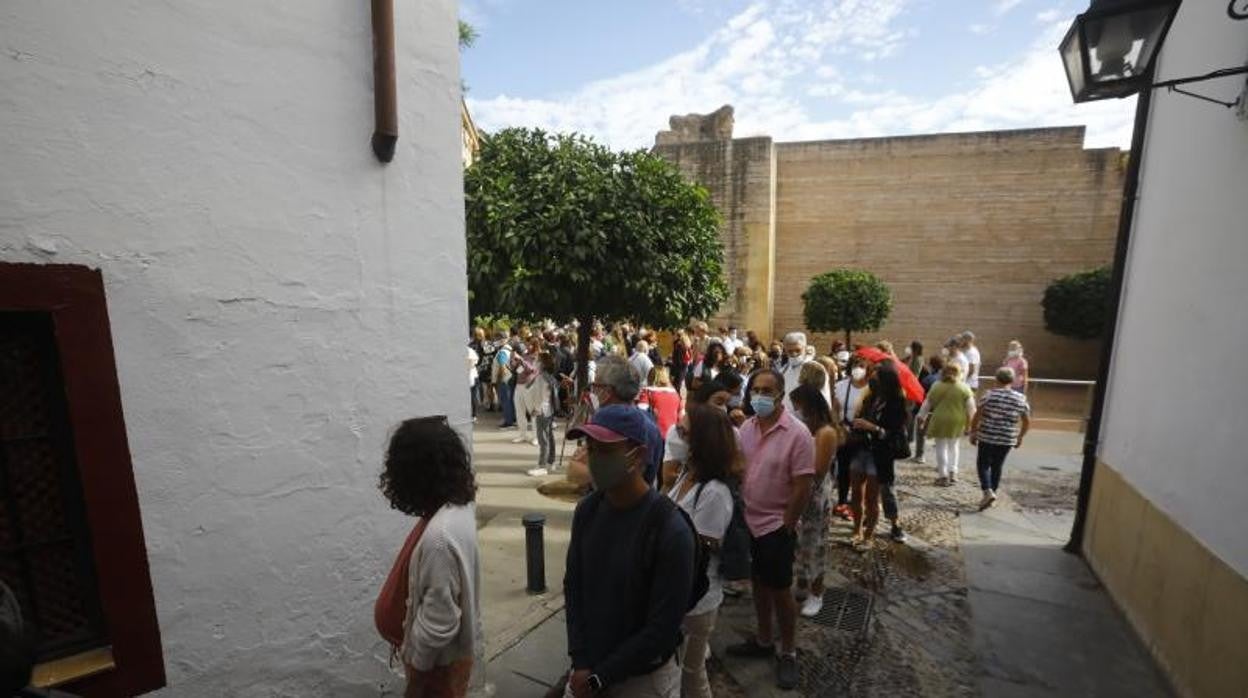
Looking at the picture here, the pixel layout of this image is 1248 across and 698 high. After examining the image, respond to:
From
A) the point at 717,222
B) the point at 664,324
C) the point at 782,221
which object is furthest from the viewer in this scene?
the point at 782,221

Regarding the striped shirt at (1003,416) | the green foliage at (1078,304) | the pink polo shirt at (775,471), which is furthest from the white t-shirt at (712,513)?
the green foliage at (1078,304)

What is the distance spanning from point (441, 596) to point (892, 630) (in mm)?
3584

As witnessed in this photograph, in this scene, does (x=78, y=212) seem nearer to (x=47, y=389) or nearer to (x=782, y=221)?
(x=47, y=389)

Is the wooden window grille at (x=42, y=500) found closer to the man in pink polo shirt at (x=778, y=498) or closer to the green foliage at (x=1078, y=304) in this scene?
the man in pink polo shirt at (x=778, y=498)

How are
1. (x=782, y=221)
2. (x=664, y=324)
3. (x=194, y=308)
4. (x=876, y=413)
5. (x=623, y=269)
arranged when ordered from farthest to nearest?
(x=782, y=221), (x=664, y=324), (x=623, y=269), (x=876, y=413), (x=194, y=308)

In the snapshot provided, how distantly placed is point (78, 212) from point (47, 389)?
655 millimetres

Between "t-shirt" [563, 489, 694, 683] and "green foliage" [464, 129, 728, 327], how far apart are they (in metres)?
3.44

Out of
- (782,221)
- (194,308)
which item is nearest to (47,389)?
(194,308)

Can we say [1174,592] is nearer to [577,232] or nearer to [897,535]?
[897,535]

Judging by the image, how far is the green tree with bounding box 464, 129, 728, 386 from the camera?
5379 millimetres

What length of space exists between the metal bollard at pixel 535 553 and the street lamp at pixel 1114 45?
187 inches

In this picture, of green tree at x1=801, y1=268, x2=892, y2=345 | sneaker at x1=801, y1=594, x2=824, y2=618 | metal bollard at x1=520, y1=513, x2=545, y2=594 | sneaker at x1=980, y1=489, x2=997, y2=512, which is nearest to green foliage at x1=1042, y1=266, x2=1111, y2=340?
green tree at x1=801, y1=268, x2=892, y2=345

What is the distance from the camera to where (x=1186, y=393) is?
13.0ft

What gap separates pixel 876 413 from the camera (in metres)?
5.30
